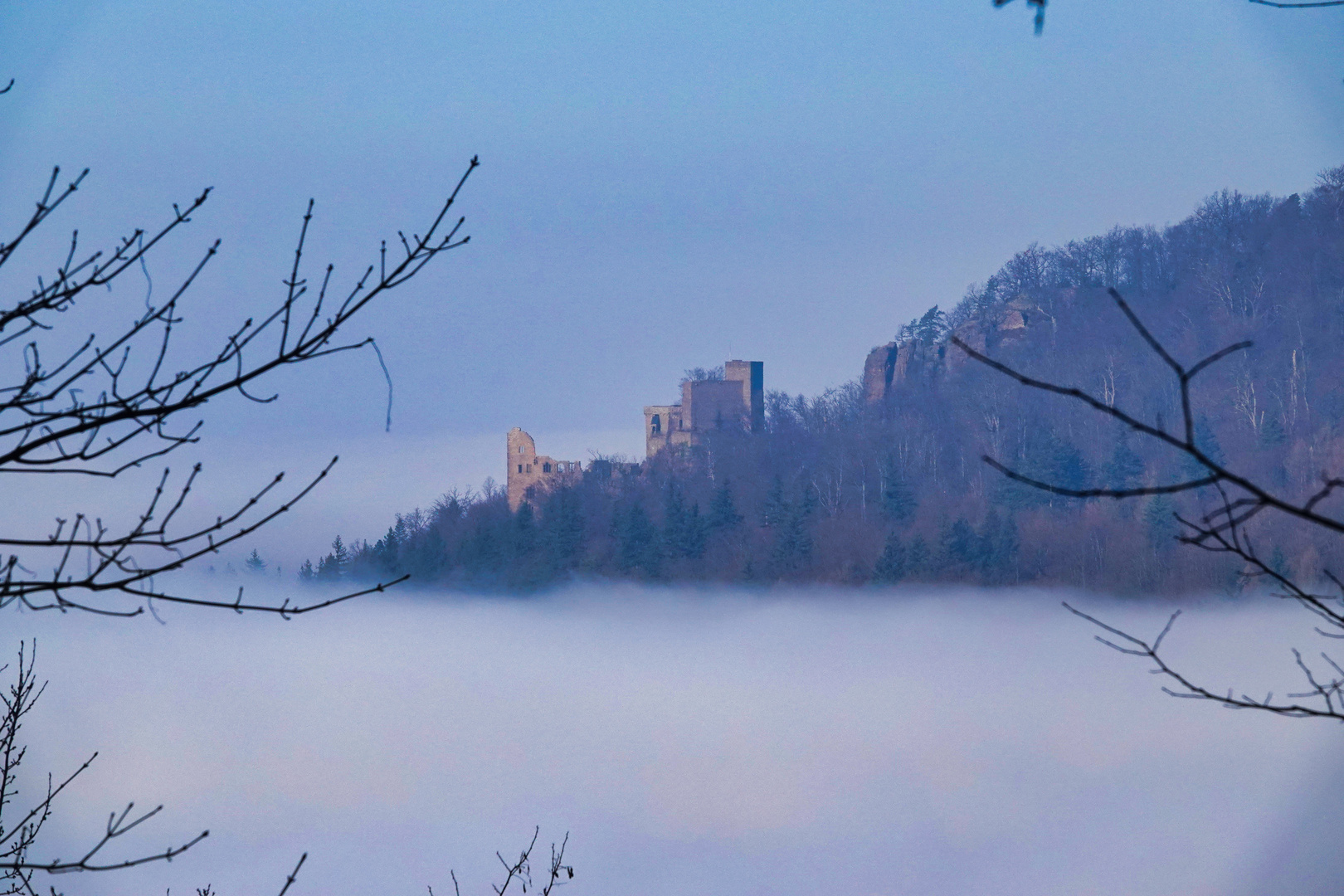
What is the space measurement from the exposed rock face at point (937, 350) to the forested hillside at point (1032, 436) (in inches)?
4.4

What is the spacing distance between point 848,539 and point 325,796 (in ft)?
217

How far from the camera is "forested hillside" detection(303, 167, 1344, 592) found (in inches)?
2687

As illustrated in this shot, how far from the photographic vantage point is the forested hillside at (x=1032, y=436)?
6825 cm

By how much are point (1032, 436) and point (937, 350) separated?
29.5 feet

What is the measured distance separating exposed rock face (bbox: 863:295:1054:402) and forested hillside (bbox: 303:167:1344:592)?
11cm

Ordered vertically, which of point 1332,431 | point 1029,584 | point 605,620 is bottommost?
point 605,620

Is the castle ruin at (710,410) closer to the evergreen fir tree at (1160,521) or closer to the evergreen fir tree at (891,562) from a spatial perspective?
the evergreen fir tree at (891,562)

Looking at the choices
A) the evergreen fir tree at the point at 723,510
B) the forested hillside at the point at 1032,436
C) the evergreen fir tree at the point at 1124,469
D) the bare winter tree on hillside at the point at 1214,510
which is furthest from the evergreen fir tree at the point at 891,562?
the bare winter tree on hillside at the point at 1214,510

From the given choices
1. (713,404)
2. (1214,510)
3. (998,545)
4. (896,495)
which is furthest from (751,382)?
(1214,510)

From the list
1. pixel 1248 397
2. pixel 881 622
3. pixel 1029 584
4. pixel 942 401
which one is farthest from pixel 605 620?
pixel 1248 397

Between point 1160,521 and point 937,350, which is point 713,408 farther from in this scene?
point 1160,521

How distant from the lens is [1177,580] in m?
70.3

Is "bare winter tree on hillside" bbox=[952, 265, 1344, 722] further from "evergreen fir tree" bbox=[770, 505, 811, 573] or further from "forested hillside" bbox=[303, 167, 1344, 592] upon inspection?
"evergreen fir tree" bbox=[770, 505, 811, 573]

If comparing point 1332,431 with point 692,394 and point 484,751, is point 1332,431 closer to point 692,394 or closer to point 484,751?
point 692,394
